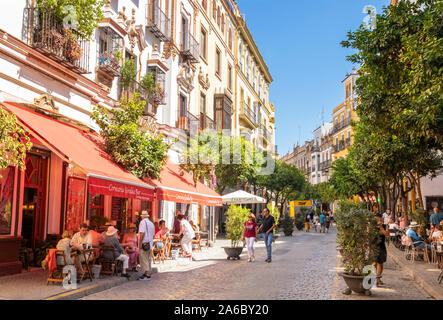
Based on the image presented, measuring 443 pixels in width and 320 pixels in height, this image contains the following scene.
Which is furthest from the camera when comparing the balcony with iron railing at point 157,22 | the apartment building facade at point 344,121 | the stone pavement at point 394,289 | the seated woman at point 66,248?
the apartment building facade at point 344,121

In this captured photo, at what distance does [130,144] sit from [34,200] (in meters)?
3.06

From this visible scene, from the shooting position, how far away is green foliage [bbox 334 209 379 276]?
9.47 m

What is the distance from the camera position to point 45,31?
38.2 ft

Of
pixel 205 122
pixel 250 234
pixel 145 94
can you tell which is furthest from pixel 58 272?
pixel 205 122

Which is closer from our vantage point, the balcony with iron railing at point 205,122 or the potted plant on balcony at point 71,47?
the potted plant on balcony at point 71,47

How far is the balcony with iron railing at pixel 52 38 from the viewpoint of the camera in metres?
11.4

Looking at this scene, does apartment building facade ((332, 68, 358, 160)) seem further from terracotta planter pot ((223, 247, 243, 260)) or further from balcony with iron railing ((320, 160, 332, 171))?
terracotta planter pot ((223, 247, 243, 260))

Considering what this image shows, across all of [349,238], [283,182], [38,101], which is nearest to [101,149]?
[38,101]

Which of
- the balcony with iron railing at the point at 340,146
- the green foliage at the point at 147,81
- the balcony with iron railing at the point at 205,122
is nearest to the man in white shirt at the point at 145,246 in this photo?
the green foliage at the point at 147,81

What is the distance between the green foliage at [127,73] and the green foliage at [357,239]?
9913 millimetres

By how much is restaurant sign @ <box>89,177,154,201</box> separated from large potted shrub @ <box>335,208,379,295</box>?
5.07m

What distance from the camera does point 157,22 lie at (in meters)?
20.0

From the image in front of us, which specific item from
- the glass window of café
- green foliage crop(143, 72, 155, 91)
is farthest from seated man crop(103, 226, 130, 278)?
green foliage crop(143, 72, 155, 91)

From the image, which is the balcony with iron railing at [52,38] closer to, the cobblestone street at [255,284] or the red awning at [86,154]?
the red awning at [86,154]
